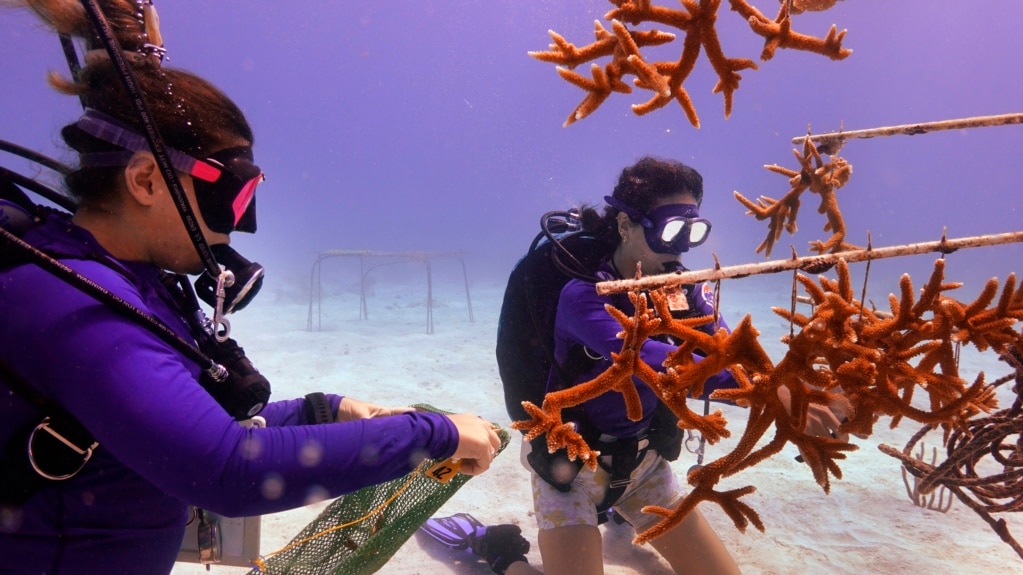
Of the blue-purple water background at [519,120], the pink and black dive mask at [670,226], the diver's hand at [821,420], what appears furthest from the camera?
the blue-purple water background at [519,120]

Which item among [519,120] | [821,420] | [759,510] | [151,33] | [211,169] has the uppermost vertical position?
[519,120]

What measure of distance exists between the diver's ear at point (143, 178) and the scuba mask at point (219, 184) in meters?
0.04

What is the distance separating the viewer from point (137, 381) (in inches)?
55.1

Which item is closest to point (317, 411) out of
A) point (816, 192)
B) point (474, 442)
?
point (474, 442)

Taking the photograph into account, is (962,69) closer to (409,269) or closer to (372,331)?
(409,269)

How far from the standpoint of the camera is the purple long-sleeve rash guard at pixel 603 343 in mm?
2873

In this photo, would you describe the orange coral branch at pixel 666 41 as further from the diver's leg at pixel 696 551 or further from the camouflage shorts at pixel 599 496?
the diver's leg at pixel 696 551

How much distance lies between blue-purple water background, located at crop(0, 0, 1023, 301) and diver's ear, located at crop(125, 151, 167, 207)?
4136 cm

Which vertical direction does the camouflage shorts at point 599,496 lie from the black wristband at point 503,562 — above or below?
above

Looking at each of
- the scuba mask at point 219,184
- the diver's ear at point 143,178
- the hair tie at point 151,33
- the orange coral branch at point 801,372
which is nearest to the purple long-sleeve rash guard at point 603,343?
the orange coral branch at point 801,372

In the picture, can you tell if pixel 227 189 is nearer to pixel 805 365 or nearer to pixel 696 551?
pixel 805 365

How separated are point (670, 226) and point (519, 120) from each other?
167151 mm

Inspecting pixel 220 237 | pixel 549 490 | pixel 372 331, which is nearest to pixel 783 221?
pixel 549 490

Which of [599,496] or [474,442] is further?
A: [599,496]
